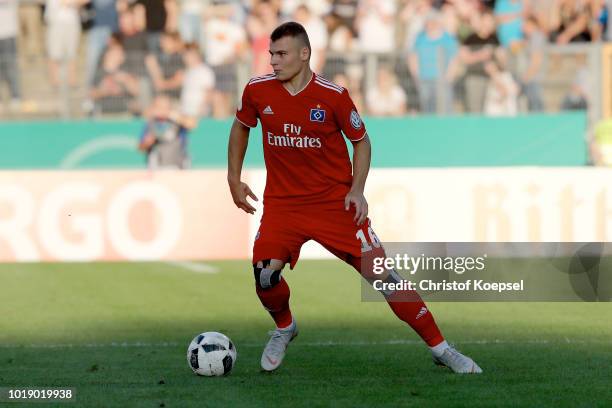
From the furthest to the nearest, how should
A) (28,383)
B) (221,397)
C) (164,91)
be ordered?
(164,91)
(28,383)
(221,397)

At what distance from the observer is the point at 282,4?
898 inches

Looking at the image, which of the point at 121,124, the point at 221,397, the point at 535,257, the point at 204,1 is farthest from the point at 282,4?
the point at 221,397

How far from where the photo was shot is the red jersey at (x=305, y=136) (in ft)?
27.2

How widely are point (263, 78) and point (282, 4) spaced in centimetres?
1459

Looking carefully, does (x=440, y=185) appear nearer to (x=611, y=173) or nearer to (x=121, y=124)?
(x=611, y=173)

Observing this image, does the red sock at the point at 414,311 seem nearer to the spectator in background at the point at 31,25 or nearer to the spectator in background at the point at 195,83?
the spectator in background at the point at 195,83

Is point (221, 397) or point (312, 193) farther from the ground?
point (312, 193)

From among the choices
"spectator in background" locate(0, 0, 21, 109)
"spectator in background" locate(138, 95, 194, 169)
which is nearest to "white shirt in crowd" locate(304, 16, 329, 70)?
"spectator in background" locate(138, 95, 194, 169)

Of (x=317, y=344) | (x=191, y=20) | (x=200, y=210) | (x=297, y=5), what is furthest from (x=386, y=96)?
(x=317, y=344)

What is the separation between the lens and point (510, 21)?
2306 centimetres

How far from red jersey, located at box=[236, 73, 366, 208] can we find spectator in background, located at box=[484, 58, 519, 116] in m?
14.3

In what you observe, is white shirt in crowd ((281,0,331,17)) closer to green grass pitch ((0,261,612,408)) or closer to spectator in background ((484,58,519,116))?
spectator in background ((484,58,519,116))

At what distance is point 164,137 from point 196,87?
3.38 feet

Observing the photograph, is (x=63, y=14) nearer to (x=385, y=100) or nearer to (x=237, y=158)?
(x=385, y=100)
